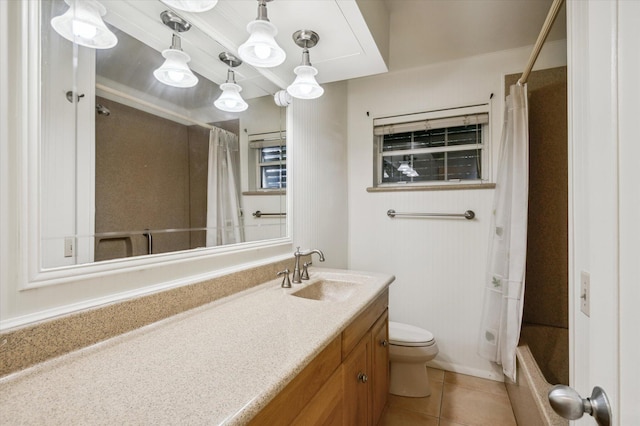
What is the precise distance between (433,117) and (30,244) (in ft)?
8.23

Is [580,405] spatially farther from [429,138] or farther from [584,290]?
[429,138]

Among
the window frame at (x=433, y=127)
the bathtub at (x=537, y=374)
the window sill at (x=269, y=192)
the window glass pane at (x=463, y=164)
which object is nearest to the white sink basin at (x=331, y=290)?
the window sill at (x=269, y=192)

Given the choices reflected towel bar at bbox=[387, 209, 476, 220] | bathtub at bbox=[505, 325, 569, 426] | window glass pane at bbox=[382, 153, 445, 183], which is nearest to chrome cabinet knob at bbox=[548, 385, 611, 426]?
bathtub at bbox=[505, 325, 569, 426]

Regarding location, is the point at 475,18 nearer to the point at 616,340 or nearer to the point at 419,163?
the point at 419,163

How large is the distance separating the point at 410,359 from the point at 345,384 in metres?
1.01

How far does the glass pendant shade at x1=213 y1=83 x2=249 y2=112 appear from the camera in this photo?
132cm

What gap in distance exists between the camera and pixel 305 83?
1485 mm

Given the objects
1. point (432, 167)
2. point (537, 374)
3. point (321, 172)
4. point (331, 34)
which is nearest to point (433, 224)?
point (432, 167)

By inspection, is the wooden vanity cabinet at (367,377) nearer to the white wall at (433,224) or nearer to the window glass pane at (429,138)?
the white wall at (433,224)

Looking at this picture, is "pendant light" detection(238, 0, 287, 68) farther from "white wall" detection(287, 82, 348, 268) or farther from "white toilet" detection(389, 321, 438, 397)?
"white toilet" detection(389, 321, 438, 397)

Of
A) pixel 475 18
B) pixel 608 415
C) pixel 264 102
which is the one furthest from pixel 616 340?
pixel 475 18

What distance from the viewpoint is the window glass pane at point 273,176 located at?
165cm

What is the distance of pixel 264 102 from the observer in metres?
1.63

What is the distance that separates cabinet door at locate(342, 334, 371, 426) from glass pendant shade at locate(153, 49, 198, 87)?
4.05 ft
